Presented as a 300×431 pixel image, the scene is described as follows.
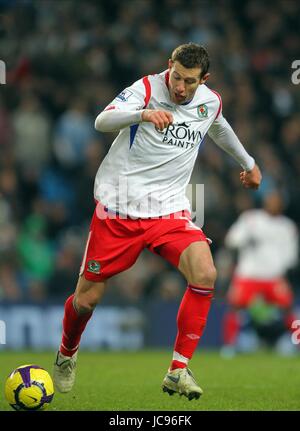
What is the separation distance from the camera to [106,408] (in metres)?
7.17

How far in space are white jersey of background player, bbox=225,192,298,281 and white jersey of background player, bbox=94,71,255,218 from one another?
693cm

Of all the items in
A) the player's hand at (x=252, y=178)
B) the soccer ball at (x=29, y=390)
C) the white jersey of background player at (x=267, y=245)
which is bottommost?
the white jersey of background player at (x=267, y=245)

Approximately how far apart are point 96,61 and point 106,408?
31.8ft

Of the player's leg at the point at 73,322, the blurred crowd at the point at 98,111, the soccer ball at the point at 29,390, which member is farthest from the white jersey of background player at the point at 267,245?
the soccer ball at the point at 29,390

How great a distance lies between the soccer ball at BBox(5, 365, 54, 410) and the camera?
6.87 m

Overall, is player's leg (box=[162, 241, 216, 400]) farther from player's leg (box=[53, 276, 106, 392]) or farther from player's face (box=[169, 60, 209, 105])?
player's face (box=[169, 60, 209, 105])

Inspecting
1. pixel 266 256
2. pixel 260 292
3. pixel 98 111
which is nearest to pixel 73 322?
pixel 260 292

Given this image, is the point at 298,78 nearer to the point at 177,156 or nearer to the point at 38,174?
the point at 38,174

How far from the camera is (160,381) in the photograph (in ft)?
31.1

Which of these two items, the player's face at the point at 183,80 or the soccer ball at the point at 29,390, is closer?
the soccer ball at the point at 29,390

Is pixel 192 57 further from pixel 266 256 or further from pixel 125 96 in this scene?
pixel 266 256

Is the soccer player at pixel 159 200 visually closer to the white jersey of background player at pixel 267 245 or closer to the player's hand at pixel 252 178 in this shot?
the player's hand at pixel 252 178

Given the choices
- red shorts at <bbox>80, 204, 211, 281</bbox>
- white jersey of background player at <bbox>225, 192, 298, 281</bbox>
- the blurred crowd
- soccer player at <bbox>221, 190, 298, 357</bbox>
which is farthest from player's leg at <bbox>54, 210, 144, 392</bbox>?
white jersey of background player at <bbox>225, 192, 298, 281</bbox>

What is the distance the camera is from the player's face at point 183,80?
7.24m
